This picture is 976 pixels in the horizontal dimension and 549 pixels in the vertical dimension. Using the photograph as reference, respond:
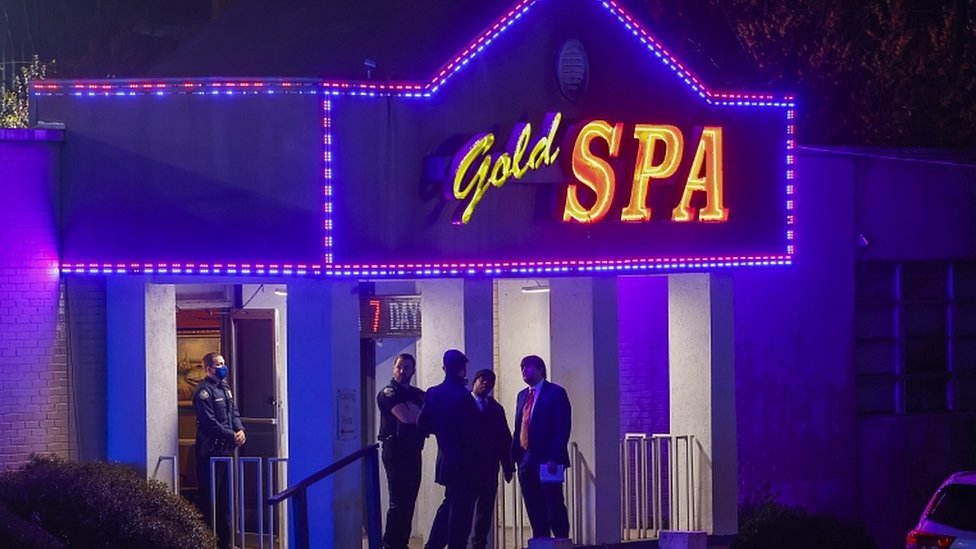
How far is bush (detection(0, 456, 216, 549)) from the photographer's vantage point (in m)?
13.2

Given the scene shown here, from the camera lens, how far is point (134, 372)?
52.4 ft

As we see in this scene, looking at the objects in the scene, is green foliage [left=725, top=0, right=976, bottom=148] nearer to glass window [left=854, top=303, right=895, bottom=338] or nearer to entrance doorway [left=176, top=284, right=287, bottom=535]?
glass window [left=854, top=303, right=895, bottom=338]

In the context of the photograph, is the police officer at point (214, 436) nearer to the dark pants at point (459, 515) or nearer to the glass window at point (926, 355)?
the dark pants at point (459, 515)

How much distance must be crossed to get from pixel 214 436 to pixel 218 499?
62 cm

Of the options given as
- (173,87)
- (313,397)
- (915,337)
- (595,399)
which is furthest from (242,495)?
(915,337)

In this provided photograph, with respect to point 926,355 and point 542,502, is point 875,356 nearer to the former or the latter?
point 926,355

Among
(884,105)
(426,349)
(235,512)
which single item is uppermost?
(884,105)

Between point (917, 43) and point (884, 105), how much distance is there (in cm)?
139

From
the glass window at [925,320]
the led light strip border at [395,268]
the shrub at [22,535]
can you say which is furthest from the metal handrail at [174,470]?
the glass window at [925,320]

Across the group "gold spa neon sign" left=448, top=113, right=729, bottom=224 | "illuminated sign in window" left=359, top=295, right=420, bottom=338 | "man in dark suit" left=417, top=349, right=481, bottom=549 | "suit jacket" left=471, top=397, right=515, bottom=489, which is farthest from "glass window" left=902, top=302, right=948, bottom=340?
"man in dark suit" left=417, top=349, right=481, bottom=549

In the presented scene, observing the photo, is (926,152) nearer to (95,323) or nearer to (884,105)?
(884,105)

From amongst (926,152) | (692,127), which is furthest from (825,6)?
(692,127)

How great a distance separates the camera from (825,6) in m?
30.5

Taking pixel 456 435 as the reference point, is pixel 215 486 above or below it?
below
